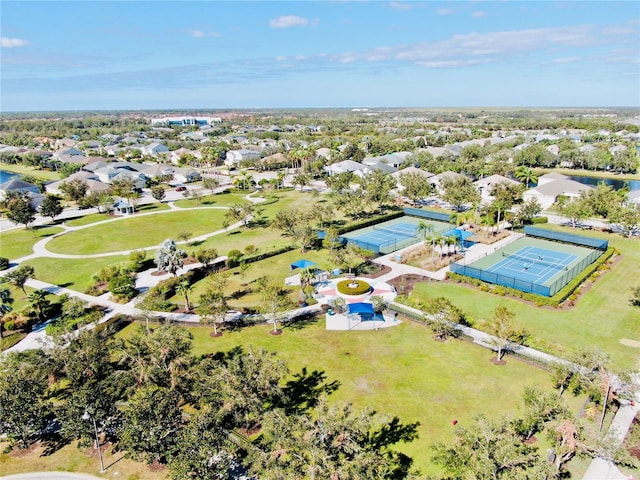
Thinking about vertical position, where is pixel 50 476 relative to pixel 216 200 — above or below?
below

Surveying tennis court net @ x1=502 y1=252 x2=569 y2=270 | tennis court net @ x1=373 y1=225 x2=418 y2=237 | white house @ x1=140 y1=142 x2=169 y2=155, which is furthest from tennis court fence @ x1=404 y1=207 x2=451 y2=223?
white house @ x1=140 y1=142 x2=169 y2=155

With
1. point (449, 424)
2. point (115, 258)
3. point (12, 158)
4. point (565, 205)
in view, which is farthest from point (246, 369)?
point (12, 158)

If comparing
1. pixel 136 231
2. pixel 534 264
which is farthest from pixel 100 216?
pixel 534 264

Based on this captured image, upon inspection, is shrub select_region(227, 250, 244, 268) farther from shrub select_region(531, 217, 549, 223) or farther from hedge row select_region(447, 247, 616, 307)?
shrub select_region(531, 217, 549, 223)

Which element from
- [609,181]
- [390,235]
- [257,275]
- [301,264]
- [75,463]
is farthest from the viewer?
[609,181]

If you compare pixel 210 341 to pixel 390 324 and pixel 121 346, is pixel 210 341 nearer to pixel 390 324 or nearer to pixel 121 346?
pixel 121 346

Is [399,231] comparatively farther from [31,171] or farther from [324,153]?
[31,171]

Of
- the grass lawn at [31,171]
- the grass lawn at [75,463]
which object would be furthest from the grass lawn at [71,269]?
the grass lawn at [31,171]

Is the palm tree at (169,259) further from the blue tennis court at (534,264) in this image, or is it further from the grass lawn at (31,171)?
the grass lawn at (31,171)
